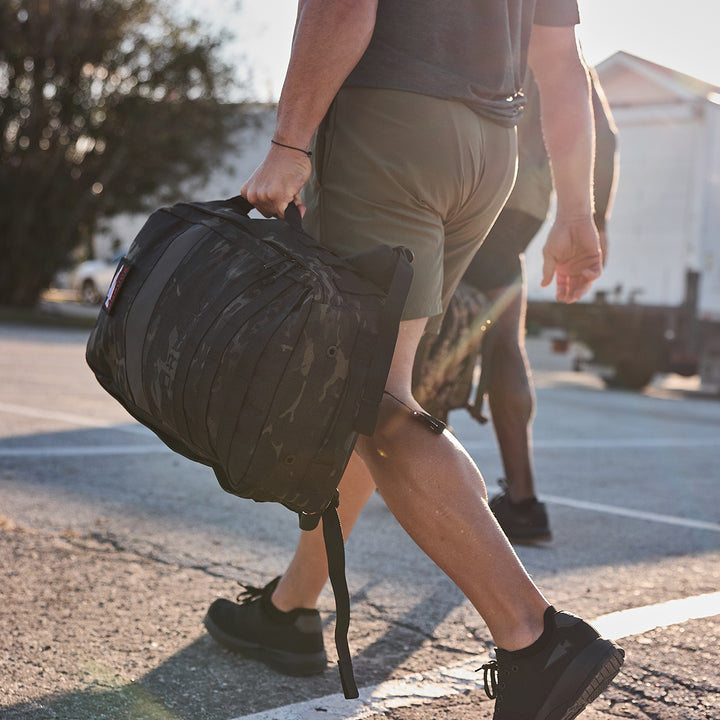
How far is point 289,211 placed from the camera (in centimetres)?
196

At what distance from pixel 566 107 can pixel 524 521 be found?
180cm

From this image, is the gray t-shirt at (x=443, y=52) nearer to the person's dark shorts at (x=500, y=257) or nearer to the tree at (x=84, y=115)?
the person's dark shorts at (x=500, y=257)

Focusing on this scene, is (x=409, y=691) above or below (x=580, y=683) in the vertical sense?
below

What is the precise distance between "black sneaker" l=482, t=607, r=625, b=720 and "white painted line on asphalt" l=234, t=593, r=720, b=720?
36 centimetres

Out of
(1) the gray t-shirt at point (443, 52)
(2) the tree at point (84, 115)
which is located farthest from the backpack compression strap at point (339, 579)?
(2) the tree at point (84, 115)

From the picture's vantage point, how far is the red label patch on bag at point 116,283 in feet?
6.59

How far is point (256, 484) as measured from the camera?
1.84m

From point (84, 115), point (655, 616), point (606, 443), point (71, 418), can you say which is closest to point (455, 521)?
point (655, 616)

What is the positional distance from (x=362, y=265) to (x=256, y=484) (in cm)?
44

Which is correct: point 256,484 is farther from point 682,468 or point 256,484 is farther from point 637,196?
point 637,196

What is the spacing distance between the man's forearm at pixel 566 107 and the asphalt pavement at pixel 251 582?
117 centimetres

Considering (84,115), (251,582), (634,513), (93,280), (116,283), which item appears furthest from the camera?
(93,280)

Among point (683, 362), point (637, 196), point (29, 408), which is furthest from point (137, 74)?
point (29, 408)

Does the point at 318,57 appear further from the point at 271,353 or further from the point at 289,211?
the point at 271,353
